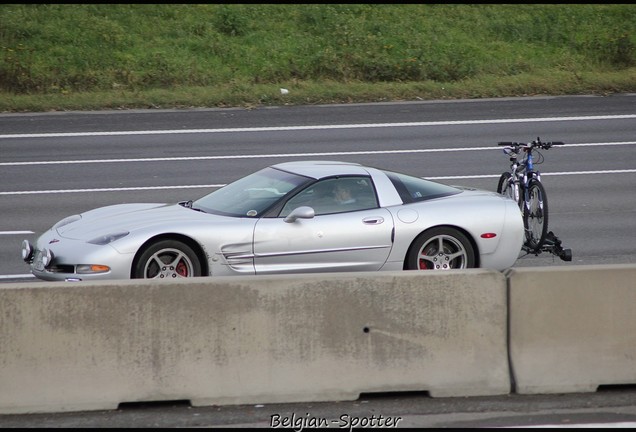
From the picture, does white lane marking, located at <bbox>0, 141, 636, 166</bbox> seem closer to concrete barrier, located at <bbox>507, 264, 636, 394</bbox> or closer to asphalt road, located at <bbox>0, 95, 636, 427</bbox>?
asphalt road, located at <bbox>0, 95, 636, 427</bbox>

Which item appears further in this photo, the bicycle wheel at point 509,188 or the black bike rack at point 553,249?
the bicycle wheel at point 509,188

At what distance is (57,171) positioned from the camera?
17.5 m

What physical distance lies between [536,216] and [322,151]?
832cm

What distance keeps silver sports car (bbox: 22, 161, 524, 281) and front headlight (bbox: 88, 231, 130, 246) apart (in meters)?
0.01

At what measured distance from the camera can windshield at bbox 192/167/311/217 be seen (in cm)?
936

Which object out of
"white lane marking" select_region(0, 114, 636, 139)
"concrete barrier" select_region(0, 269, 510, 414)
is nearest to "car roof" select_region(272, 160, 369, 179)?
"concrete barrier" select_region(0, 269, 510, 414)

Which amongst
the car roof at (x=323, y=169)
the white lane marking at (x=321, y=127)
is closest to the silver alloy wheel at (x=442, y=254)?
the car roof at (x=323, y=169)

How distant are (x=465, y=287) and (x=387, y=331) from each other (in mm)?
641

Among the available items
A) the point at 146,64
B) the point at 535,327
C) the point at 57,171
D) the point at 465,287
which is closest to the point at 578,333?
the point at 535,327

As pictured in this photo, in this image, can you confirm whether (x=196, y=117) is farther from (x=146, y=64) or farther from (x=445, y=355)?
(x=445, y=355)

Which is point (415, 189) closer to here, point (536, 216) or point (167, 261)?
point (536, 216)

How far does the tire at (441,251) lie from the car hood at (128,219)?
1942 mm

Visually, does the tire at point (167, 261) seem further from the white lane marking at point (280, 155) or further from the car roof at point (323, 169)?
the white lane marking at point (280, 155)

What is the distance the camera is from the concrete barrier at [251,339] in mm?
6285
